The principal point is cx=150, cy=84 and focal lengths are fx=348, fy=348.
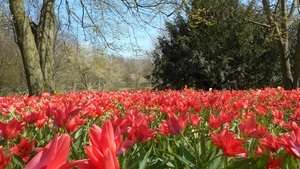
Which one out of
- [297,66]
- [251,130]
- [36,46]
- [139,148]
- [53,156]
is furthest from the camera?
[297,66]

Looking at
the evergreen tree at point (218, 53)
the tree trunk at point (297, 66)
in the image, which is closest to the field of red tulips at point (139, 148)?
the tree trunk at point (297, 66)

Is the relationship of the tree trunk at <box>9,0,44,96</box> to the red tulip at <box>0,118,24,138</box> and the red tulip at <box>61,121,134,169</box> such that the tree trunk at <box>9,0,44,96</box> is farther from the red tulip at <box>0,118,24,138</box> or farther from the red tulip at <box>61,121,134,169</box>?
the red tulip at <box>61,121,134,169</box>

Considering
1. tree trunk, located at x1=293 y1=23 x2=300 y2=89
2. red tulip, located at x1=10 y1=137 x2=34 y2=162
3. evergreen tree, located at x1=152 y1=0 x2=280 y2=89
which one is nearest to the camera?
red tulip, located at x1=10 y1=137 x2=34 y2=162

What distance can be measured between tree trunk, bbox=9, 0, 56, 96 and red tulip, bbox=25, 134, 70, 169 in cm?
923

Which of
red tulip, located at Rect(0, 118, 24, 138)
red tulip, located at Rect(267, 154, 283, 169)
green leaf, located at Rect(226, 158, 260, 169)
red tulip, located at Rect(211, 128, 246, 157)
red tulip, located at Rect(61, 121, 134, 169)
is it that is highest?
red tulip, located at Rect(61, 121, 134, 169)

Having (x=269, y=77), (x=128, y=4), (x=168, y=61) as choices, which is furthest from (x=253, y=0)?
(x=128, y=4)

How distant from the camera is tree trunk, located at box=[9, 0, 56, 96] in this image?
372 inches

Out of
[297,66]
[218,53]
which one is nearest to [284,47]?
[297,66]

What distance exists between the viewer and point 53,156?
492 mm

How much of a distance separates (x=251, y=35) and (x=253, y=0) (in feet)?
5.43

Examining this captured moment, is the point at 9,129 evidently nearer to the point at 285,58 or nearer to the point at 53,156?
the point at 53,156

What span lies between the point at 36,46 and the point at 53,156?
1057 centimetres

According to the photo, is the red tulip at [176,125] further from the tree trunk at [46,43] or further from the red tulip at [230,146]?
the tree trunk at [46,43]

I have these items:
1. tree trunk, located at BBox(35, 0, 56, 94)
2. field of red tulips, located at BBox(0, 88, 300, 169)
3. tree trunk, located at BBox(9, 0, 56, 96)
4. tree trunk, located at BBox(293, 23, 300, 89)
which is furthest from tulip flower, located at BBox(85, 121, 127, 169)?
tree trunk, located at BBox(293, 23, 300, 89)
